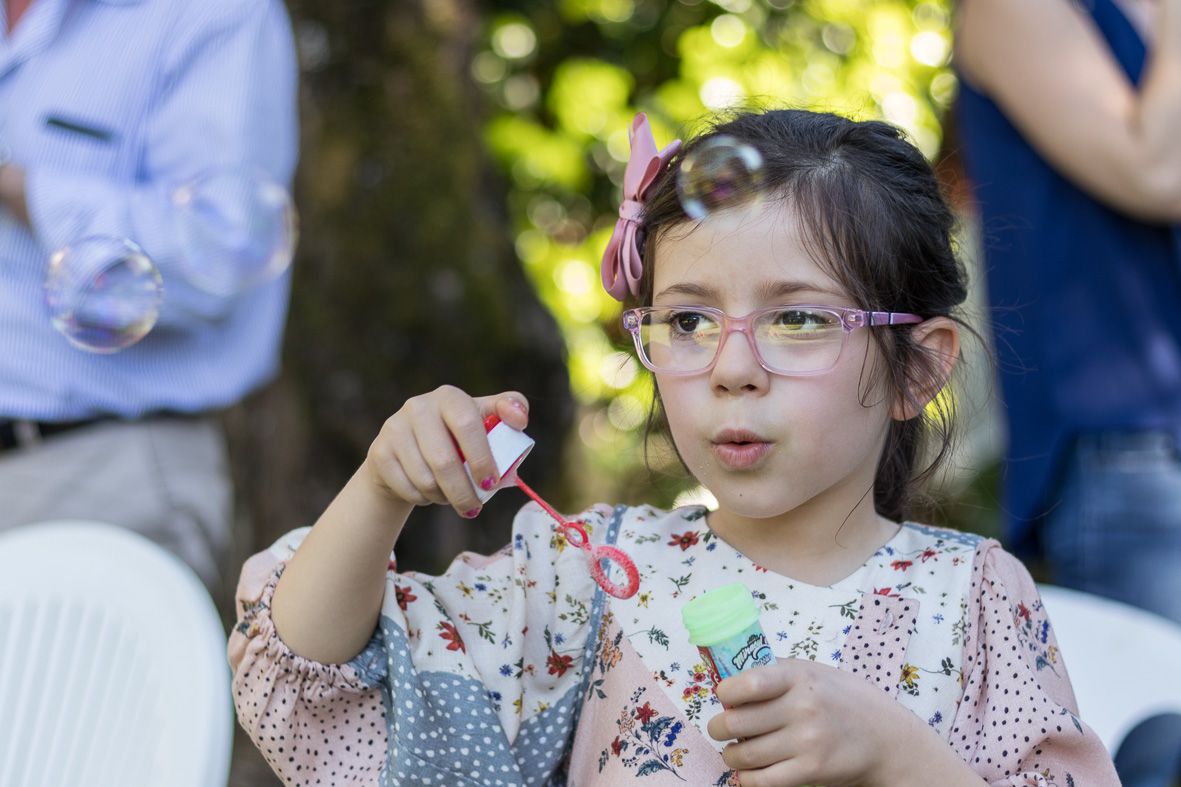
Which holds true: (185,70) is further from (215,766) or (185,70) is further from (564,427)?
(564,427)

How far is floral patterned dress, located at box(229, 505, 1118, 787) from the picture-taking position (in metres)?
1.36

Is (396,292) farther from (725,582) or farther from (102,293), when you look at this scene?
(725,582)

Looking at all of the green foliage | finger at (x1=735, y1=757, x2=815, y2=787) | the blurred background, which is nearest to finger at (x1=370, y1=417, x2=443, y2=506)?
finger at (x1=735, y1=757, x2=815, y2=787)

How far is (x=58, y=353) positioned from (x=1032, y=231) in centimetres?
154

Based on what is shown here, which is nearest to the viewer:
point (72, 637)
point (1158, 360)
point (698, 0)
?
point (72, 637)

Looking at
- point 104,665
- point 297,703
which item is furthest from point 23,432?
point 297,703

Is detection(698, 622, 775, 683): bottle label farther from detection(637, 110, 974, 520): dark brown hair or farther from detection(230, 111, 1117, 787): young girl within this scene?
detection(637, 110, 974, 520): dark brown hair

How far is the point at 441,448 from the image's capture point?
121cm

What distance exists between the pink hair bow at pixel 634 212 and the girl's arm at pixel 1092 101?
2.62 feet

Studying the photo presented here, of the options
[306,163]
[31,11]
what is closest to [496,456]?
[31,11]

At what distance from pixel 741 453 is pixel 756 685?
0.28 m

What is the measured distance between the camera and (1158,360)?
211 centimetres

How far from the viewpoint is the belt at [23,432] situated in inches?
85.4

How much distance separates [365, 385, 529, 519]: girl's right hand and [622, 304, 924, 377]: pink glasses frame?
9.2 inches
